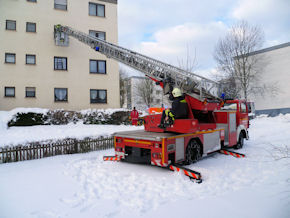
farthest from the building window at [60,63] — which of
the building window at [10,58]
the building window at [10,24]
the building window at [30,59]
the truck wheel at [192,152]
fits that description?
the truck wheel at [192,152]

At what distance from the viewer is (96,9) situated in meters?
20.5

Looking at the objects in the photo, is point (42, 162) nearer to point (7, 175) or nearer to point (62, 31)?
point (7, 175)

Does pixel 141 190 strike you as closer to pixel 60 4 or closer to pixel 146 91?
pixel 60 4

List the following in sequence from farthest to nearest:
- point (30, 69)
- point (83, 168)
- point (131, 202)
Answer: point (30, 69), point (83, 168), point (131, 202)

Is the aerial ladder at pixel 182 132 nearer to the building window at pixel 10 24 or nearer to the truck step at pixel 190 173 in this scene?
the truck step at pixel 190 173

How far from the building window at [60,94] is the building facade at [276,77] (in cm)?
2366

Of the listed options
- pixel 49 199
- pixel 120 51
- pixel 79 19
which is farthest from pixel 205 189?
pixel 79 19

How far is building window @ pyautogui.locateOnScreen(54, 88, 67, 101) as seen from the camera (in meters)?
18.5

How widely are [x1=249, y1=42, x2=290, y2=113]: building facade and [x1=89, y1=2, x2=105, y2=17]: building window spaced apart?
64.4 feet

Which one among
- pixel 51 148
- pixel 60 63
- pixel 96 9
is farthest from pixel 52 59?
pixel 51 148

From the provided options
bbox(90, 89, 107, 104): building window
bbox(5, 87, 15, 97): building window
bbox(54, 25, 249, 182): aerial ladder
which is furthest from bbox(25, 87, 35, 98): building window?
bbox(54, 25, 249, 182): aerial ladder

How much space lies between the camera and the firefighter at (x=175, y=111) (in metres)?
6.67

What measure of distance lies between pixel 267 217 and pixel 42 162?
7192mm

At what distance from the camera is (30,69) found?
58.0 feet
